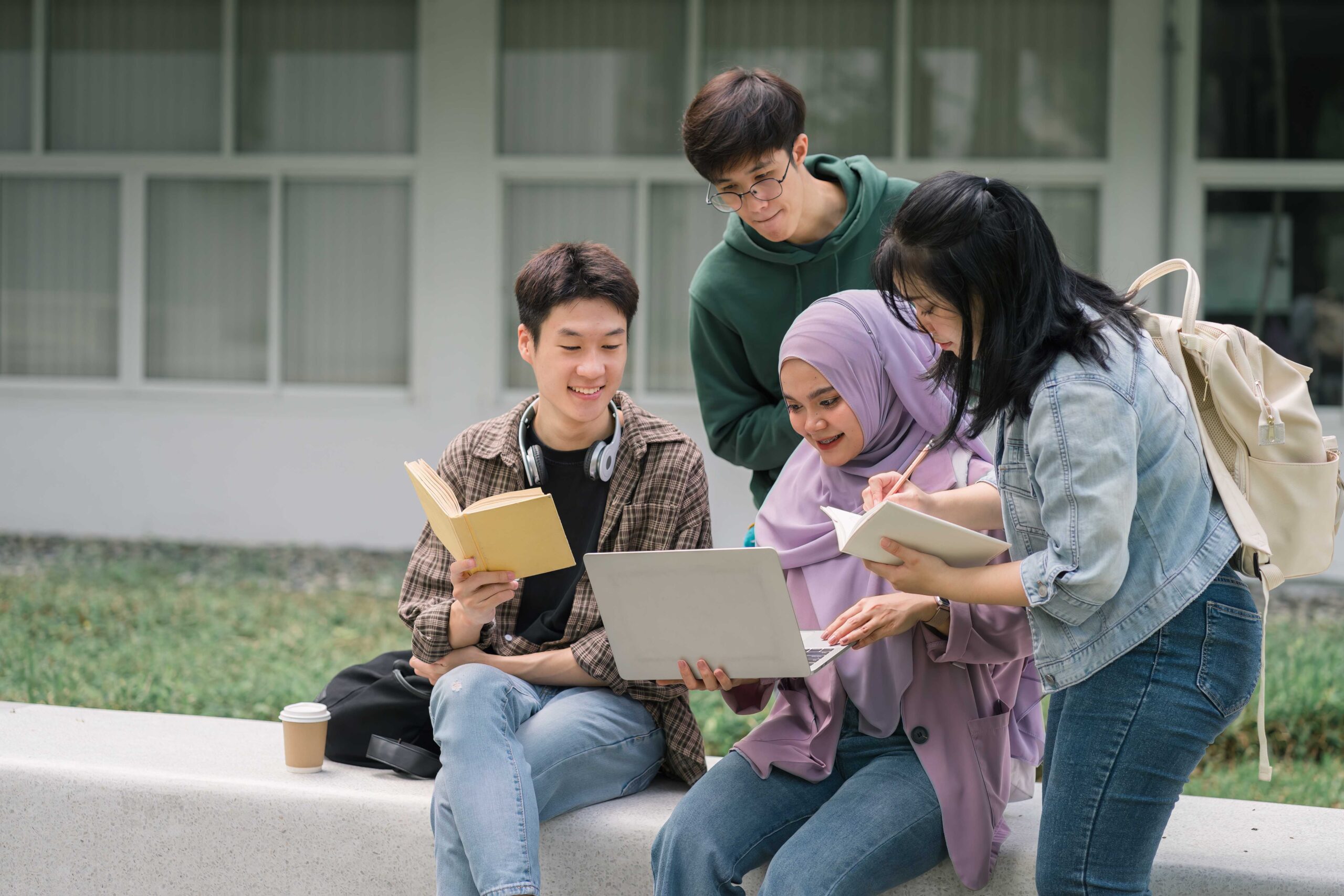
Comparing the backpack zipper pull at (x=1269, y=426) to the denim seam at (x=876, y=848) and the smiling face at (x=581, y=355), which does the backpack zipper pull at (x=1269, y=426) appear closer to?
the denim seam at (x=876, y=848)

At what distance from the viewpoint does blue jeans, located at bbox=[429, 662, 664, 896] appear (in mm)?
2432

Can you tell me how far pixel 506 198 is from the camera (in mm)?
8617

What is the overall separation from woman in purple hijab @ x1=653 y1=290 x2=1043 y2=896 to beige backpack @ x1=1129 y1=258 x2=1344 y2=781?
470 millimetres

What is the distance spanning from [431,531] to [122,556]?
5976 mm

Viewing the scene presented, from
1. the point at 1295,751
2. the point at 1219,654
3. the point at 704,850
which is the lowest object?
the point at 1295,751

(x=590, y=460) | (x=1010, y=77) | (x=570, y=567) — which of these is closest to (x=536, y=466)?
(x=590, y=460)

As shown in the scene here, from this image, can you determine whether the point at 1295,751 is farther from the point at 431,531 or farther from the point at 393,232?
the point at 393,232

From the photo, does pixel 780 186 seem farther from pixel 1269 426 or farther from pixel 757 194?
pixel 1269 426

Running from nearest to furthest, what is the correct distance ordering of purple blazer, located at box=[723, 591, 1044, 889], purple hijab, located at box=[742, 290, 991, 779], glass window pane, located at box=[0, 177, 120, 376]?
purple blazer, located at box=[723, 591, 1044, 889] < purple hijab, located at box=[742, 290, 991, 779] < glass window pane, located at box=[0, 177, 120, 376]

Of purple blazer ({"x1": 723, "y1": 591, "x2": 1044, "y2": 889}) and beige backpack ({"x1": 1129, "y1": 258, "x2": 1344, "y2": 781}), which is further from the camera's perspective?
purple blazer ({"x1": 723, "y1": 591, "x2": 1044, "y2": 889})

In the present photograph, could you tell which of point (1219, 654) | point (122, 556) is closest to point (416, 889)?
point (1219, 654)

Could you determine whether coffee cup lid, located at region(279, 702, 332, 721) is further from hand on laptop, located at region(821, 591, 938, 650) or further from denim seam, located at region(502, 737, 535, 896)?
hand on laptop, located at region(821, 591, 938, 650)

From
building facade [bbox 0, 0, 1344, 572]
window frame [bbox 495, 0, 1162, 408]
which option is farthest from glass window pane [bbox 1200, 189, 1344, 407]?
window frame [bbox 495, 0, 1162, 408]

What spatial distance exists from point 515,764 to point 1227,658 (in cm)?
135
